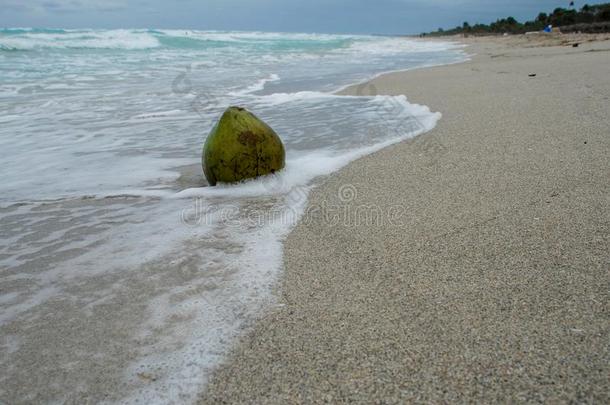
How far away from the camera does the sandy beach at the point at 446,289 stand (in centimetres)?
108

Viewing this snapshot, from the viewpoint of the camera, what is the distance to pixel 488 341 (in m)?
1.18

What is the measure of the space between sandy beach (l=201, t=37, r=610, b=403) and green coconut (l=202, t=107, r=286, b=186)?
38 cm

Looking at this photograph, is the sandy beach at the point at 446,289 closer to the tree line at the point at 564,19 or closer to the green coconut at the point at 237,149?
the green coconut at the point at 237,149

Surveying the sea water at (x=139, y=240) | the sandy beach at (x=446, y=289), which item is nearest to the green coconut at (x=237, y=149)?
the sea water at (x=139, y=240)

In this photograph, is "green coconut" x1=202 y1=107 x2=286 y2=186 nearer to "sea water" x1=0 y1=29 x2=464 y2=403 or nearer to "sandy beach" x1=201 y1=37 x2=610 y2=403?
"sea water" x1=0 y1=29 x2=464 y2=403

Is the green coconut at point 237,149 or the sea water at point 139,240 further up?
the green coconut at point 237,149

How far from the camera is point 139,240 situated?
6.59ft

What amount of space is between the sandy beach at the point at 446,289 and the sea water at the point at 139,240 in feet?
0.45

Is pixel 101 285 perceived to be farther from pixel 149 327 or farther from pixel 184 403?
pixel 184 403

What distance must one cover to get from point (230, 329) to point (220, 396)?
263mm

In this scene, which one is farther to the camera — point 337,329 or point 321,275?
point 321,275

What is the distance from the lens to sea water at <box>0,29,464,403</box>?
123cm

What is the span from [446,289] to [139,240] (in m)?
1.27

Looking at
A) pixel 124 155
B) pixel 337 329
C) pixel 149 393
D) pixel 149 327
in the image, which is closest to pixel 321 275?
pixel 337 329
